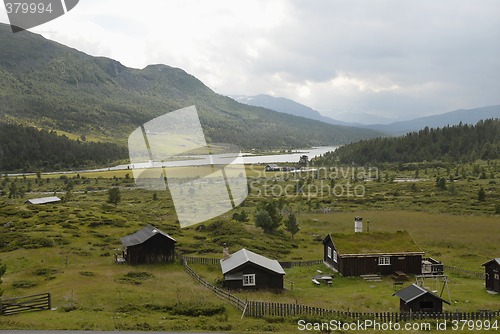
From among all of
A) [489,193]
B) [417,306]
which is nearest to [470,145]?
A: [489,193]

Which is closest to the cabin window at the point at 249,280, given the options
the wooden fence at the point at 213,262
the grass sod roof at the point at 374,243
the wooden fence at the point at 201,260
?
the wooden fence at the point at 213,262

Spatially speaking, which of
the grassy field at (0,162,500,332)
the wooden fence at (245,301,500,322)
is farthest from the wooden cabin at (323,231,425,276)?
the wooden fence at (245,301,500,322)

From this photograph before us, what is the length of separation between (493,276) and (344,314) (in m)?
15.3

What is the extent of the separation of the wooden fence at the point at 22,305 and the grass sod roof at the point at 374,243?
2430cm

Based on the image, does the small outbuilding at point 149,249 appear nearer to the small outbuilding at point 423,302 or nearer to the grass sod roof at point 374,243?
the grass sod roof at point 374,243

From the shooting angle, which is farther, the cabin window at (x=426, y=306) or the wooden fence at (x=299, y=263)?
the wooden fence at (x=299, y=263)

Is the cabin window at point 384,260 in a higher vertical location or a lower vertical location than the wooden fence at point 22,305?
lower

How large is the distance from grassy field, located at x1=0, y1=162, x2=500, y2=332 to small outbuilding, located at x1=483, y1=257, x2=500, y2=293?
0.69 meters

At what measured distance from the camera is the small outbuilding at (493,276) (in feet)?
109

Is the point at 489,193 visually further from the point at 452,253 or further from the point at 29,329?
the point at 29,329

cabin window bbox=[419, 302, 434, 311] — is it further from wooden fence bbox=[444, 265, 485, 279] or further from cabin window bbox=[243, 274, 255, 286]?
wooden fence bbox=[444, 265, 485, 279]

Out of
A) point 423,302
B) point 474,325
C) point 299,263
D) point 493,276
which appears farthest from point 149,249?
point 493,276

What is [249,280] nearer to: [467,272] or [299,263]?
[299,263]

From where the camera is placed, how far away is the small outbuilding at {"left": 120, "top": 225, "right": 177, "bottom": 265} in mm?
40906
